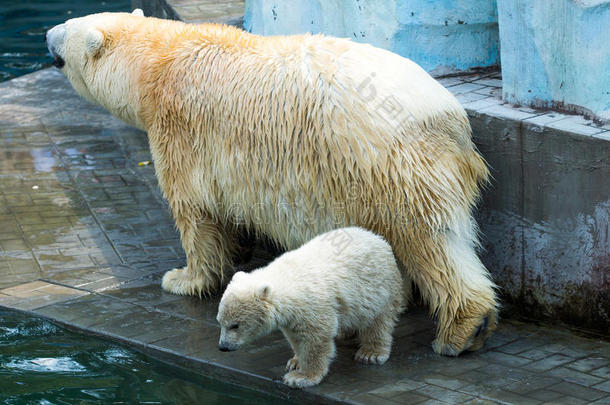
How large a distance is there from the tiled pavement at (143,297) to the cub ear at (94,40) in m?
1.49

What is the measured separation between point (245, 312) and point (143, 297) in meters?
1.74

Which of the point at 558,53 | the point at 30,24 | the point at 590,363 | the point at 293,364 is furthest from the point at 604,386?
the point at 30,24

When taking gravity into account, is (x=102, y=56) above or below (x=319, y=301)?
above

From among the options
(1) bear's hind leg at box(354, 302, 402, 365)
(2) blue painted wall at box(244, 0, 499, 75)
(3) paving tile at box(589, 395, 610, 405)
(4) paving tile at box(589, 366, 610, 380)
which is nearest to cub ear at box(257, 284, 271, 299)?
(1) bear's hind leg at box(354, 302, 402, 365)

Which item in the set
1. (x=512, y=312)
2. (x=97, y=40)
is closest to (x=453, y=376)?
(x=512, y=312)

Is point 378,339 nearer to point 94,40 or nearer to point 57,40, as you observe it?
point 94,40

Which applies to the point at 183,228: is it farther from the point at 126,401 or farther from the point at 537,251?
the point at 537,251

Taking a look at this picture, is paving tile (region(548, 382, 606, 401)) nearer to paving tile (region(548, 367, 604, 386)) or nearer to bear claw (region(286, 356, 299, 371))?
paving tile (region(548, 367, 604, 386))

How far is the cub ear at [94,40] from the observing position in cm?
579

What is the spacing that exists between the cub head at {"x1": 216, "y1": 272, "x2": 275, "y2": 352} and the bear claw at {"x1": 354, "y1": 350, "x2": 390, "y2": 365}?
26.0 inches

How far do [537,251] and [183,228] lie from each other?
212 cm

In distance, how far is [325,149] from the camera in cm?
477

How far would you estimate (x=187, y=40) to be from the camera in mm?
5555

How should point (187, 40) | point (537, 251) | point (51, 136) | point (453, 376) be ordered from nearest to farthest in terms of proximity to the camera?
point (453, 376), point (537, 251), point (187, 40), point (51, 136)
